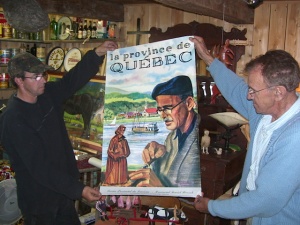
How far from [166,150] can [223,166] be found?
85 cm

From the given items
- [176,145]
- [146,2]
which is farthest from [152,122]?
[146,2]

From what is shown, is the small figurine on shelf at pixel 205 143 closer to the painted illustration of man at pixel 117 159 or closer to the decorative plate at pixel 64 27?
the painted illustration of man at pixel 117 159

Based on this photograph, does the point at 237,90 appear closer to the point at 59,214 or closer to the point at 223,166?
the point at 223,166

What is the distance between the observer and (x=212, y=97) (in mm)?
2504

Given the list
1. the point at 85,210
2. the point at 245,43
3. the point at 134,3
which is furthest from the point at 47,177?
the point at 134,3

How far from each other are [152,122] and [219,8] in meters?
0.86

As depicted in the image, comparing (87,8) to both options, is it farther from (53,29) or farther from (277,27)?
(277,27)

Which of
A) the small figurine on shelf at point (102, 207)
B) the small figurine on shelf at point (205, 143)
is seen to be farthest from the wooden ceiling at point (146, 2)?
the small figurine on shelf at point (102, 207)

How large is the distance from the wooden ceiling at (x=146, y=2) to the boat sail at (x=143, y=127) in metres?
0.61

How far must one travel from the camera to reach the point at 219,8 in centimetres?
188

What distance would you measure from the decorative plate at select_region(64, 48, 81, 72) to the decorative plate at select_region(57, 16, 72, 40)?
0.70ft

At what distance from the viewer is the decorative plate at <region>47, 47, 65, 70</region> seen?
3.46m

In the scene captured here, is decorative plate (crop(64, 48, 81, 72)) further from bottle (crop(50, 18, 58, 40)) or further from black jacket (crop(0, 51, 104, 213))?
black jacket (crop(0, 51, 104, 213))

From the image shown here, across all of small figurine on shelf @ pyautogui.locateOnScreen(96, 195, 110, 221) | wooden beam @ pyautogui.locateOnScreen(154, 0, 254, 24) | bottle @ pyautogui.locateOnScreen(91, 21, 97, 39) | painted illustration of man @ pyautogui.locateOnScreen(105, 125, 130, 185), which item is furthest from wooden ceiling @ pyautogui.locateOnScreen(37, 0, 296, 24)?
small figurine on shelf @ pyautogui.locateOnScreen(96, 195, 110, 221)
